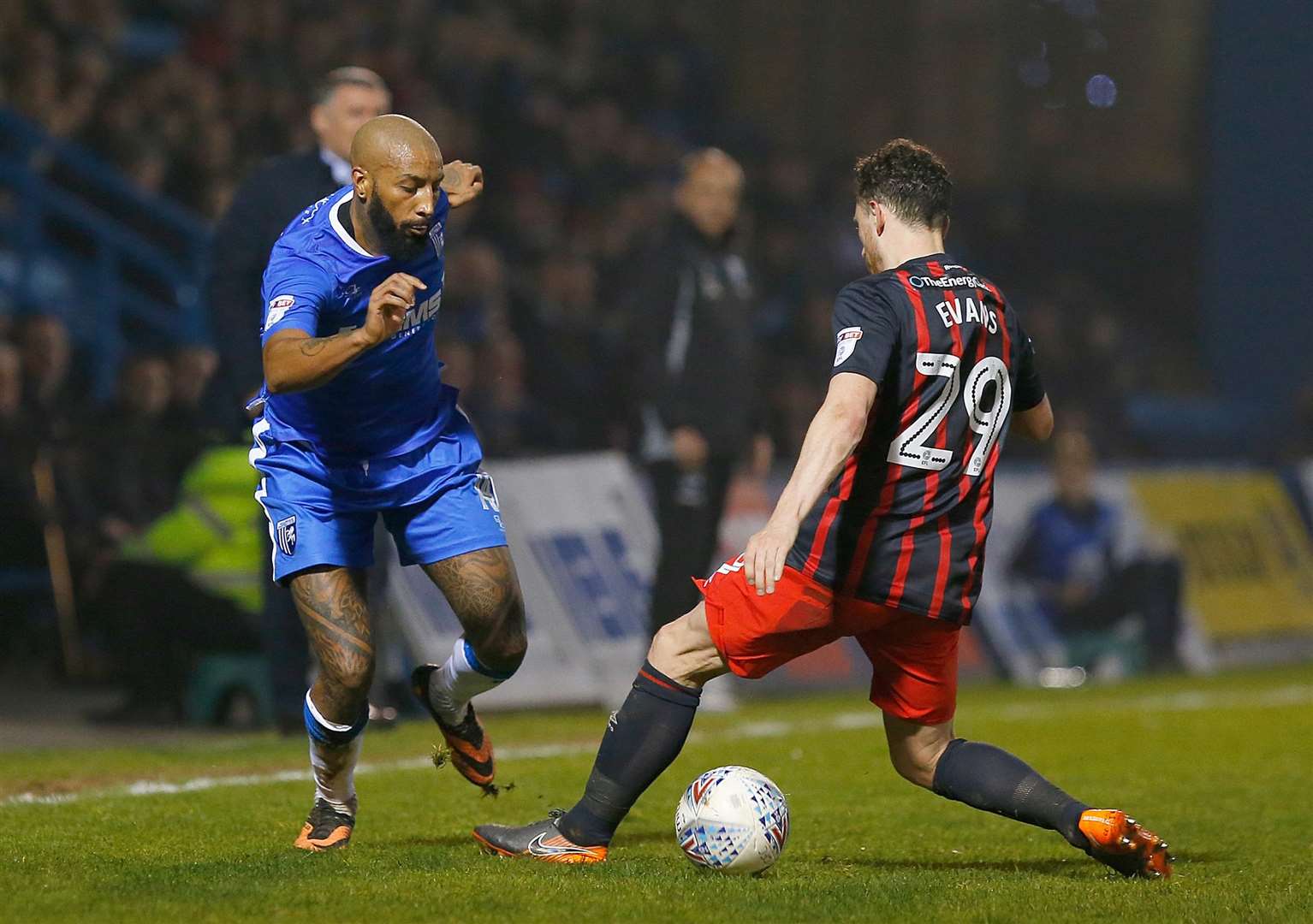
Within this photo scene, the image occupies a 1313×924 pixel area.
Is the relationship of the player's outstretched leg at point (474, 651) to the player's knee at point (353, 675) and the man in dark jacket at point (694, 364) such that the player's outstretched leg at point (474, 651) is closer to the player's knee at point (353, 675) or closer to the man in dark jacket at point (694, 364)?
the player's knee at point (353, 675)

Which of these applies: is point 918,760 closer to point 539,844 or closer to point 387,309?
point 539,844

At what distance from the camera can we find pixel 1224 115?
2041cm

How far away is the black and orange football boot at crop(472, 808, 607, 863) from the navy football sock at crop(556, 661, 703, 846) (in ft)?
0.08

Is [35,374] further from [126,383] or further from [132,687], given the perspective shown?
[132,687]

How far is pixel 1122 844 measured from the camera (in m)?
4.91

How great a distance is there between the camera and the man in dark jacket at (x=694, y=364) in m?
9.82

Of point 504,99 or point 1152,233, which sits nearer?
point 504,99

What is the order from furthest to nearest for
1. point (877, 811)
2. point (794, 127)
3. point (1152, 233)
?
point (1152, 233), point (794, 127), point (877, 811)

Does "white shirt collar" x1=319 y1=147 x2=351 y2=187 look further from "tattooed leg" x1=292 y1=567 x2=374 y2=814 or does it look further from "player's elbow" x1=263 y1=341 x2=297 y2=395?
"player's elbow" x1=263 y1=341 x2=297 y2=395

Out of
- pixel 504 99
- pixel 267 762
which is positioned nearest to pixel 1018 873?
pixel 267 762

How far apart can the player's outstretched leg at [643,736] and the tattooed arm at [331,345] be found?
1083mm

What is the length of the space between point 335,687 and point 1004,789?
74.3 inches

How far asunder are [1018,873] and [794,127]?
15.2m

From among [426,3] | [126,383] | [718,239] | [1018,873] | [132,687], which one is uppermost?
[426,3]
